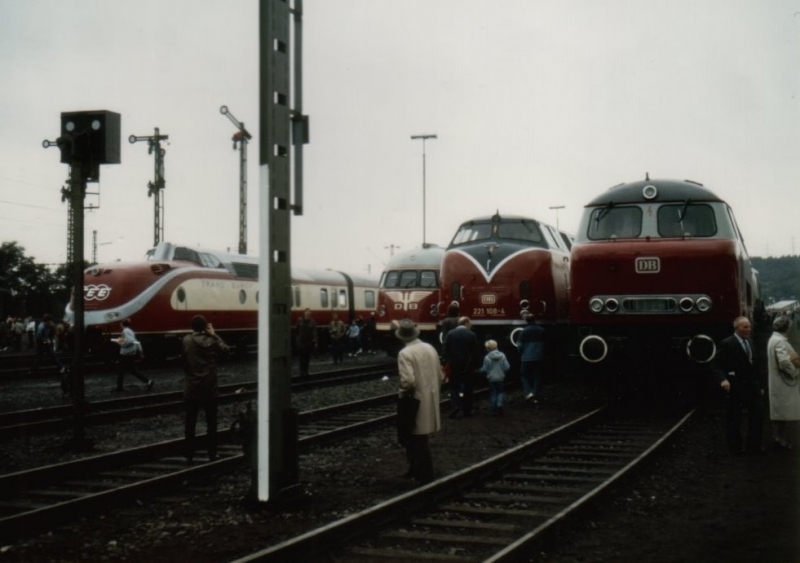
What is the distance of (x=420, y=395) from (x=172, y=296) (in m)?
20.4

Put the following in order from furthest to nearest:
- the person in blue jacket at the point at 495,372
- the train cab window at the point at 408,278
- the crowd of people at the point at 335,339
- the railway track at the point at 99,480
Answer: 1. the train cab window at the point at 408,278
2. the crowd of people at the point at 335,339
3. the person in blue jacket at the point at 495,372
4. the railway track at the point at 99,480

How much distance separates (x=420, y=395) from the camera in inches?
374

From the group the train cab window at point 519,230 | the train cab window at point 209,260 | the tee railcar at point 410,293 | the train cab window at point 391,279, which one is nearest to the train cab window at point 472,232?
the train cab window at point 519,230

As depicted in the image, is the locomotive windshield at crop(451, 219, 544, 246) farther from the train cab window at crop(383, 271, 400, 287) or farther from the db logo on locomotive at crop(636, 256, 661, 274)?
the train cab window at crop(383, 271, 400, 287)

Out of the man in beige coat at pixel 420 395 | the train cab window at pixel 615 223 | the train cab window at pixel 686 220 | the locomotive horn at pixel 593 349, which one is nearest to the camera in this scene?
the man in beige coat at pixel 420 395

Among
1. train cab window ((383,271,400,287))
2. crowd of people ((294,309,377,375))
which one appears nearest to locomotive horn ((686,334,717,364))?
crowd of people ((294,309,377,375))

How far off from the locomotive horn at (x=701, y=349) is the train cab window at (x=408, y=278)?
567 inches

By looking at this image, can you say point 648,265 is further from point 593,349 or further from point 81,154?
point 81,154

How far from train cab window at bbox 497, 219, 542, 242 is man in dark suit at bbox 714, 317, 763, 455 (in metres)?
9.43

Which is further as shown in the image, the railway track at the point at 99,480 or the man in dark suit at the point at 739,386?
the man in dark suit at the point at 739,386

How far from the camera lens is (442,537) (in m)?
7.19

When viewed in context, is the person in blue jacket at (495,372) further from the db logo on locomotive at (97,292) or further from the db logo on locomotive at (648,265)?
the db logo on locomotive at (97,292)

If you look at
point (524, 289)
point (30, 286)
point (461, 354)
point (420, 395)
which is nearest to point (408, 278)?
point (524, 289)

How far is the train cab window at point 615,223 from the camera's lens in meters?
15.3
